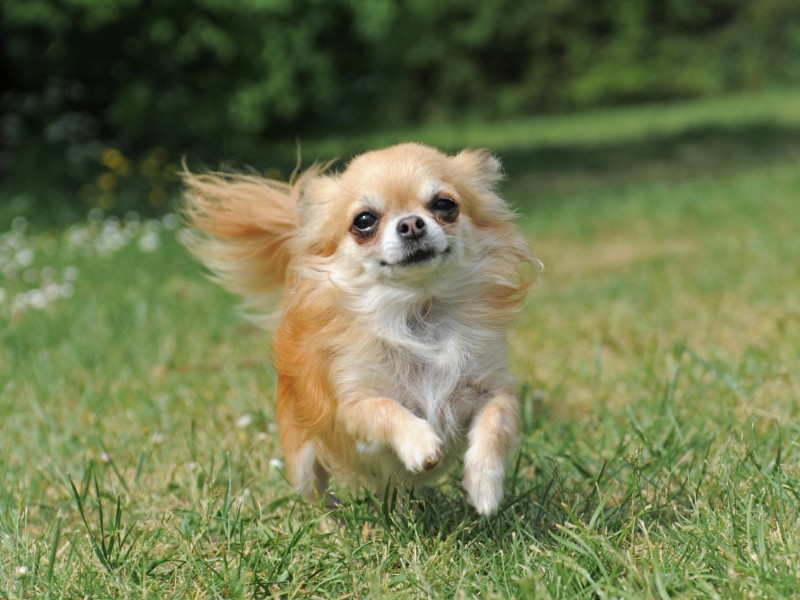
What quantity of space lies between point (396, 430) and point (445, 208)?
588 millimetres

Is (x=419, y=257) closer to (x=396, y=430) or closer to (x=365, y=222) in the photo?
(x=365, y=222)

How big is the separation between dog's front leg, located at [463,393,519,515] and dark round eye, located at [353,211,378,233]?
53 centimetres

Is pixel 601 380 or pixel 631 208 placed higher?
pixel 601 380

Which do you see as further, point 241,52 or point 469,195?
point 241,52

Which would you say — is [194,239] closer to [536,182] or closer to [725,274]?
[725,274]

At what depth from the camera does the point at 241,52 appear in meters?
10.3

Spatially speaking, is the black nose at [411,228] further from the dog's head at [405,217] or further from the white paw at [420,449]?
the white paw at [420,449]

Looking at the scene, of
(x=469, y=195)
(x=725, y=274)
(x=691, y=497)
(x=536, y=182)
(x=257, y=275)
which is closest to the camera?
(x=691, y=497)

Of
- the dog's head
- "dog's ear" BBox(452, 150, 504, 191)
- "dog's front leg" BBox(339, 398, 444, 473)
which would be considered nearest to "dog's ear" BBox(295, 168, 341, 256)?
the dog's head

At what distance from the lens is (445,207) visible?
8.27ft

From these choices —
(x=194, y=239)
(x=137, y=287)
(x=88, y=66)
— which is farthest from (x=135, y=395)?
(x=88, y=66)

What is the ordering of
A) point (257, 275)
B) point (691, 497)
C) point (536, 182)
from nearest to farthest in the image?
1. point (691, 497)
2. point (257, 275)
3. point (536, 182)

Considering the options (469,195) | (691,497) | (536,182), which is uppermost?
(469,195)

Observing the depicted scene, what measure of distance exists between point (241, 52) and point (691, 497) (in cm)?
869
